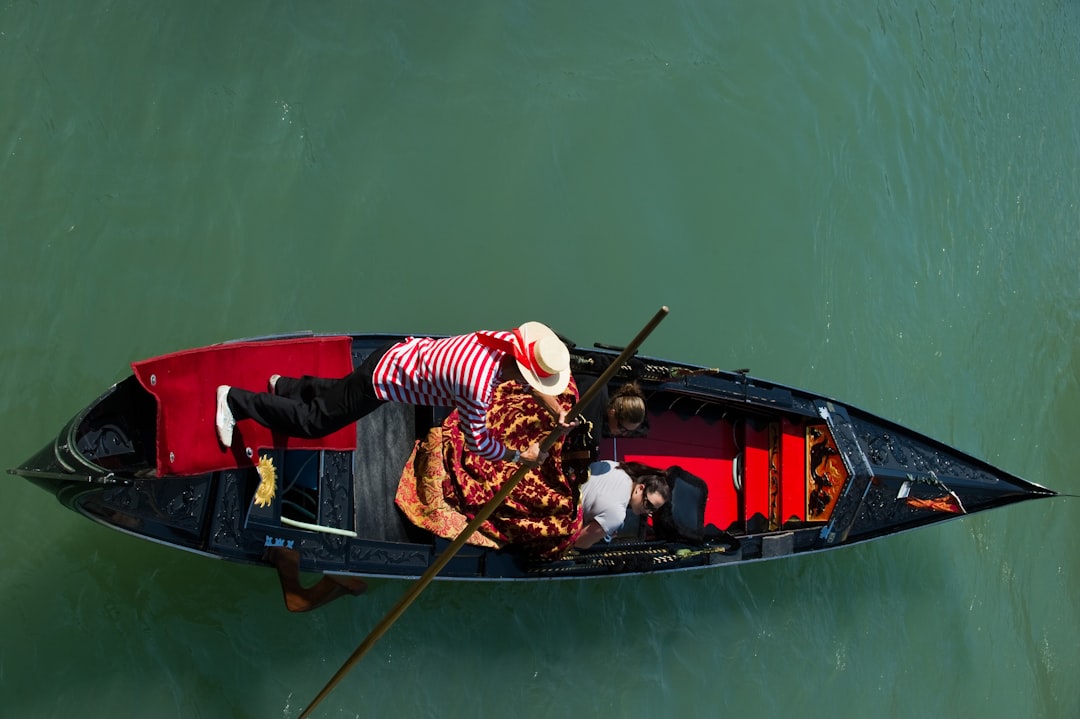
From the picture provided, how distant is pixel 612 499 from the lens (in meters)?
4.20

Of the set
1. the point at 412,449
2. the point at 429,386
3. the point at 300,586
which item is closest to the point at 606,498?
the point at 412,449

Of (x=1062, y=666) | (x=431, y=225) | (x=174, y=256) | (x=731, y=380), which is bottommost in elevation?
(x=1062, y=666)

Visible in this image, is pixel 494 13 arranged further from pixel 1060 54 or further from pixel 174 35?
pixel 1060 54

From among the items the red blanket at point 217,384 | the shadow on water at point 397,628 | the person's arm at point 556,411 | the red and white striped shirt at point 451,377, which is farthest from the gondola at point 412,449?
the person's arm at point 556,411

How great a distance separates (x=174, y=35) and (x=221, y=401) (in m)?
2.16

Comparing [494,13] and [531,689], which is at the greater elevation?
[494,13]

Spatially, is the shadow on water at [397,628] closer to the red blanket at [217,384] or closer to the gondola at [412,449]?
the gondola at [412,449]

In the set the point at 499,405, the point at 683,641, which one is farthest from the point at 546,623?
the point at 499,405

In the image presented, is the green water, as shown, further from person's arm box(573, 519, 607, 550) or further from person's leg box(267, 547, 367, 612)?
person's arm box(573, 519, 607, 550)

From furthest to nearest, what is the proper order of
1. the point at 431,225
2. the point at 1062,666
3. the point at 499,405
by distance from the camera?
the point at 1062,666
the point at 431,225
the point at 499,405

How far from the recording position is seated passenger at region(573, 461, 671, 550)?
13.7ft

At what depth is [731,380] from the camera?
4660 millimetres

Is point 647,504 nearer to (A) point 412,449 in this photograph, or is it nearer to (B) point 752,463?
(B) point 752,463

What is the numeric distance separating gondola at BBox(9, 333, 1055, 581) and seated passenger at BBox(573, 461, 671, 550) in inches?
5.3
